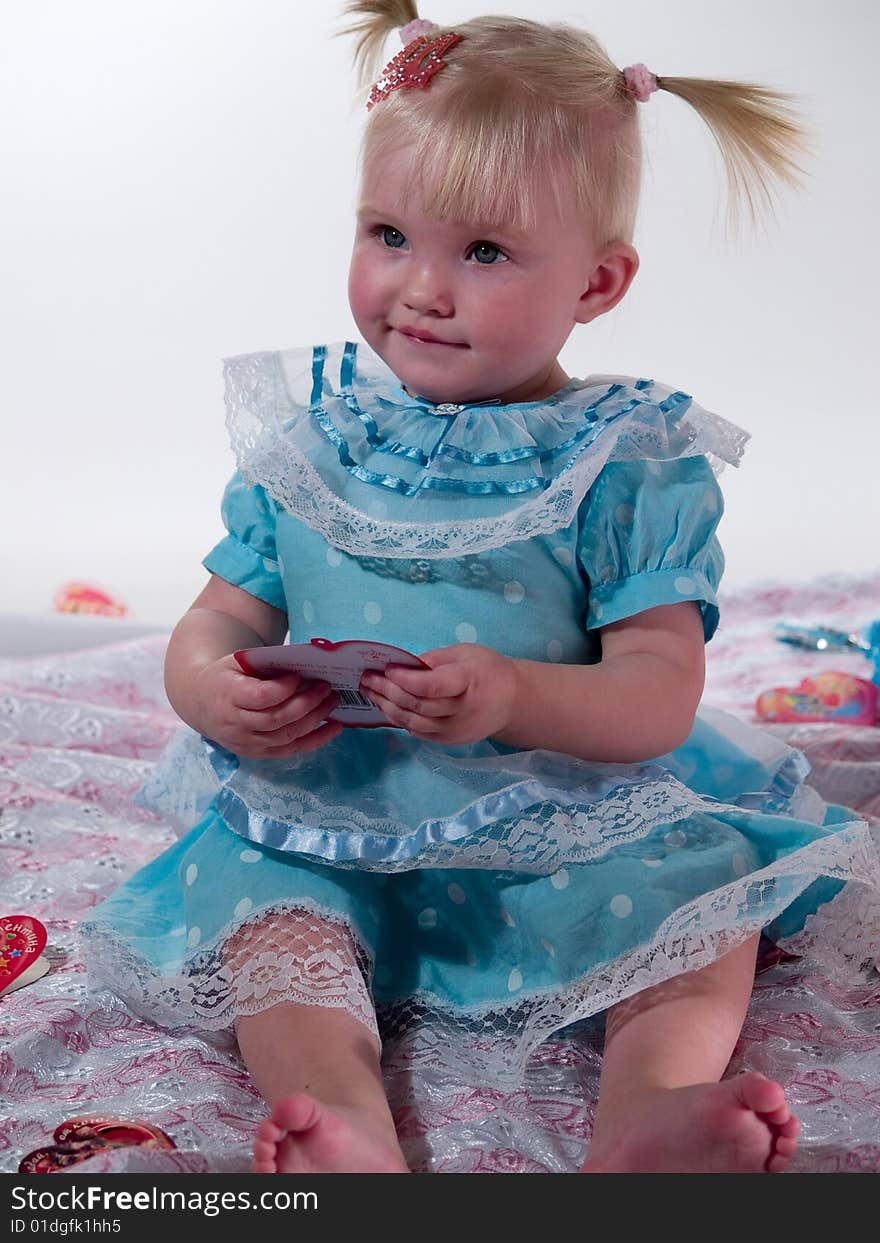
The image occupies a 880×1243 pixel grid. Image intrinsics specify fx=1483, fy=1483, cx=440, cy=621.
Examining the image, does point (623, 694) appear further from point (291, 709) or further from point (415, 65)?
point (415, 65)

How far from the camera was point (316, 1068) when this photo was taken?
975 mm

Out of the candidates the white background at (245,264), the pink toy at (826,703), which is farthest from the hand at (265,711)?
the white background at (245,264)

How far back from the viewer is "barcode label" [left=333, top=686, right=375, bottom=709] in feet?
3.46

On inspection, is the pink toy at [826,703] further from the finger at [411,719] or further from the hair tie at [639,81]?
the finger at [411,719]

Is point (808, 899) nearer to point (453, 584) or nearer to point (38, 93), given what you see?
point (453, 584)

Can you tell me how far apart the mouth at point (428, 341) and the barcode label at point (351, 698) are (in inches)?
12.3

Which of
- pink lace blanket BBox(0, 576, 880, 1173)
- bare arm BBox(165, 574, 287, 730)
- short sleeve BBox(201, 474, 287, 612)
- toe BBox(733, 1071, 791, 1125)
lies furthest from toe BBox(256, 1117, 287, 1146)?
short sleeve BBox(201, 474, 287, 612)

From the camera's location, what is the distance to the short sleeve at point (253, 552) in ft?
4.24

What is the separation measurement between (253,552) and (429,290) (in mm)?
284

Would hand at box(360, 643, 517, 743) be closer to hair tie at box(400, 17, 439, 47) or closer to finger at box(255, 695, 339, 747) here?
finger at box(255, 695, 339, 747)

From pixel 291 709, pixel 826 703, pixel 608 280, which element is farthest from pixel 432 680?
pixel 826 703

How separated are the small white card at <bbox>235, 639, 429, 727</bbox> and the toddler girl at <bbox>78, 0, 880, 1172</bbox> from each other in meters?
0.01

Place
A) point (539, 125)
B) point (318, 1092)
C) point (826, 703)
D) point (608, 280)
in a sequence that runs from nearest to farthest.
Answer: point (318, 1092) < point (539, 125) < point (608, 280) < point (826, 703)
